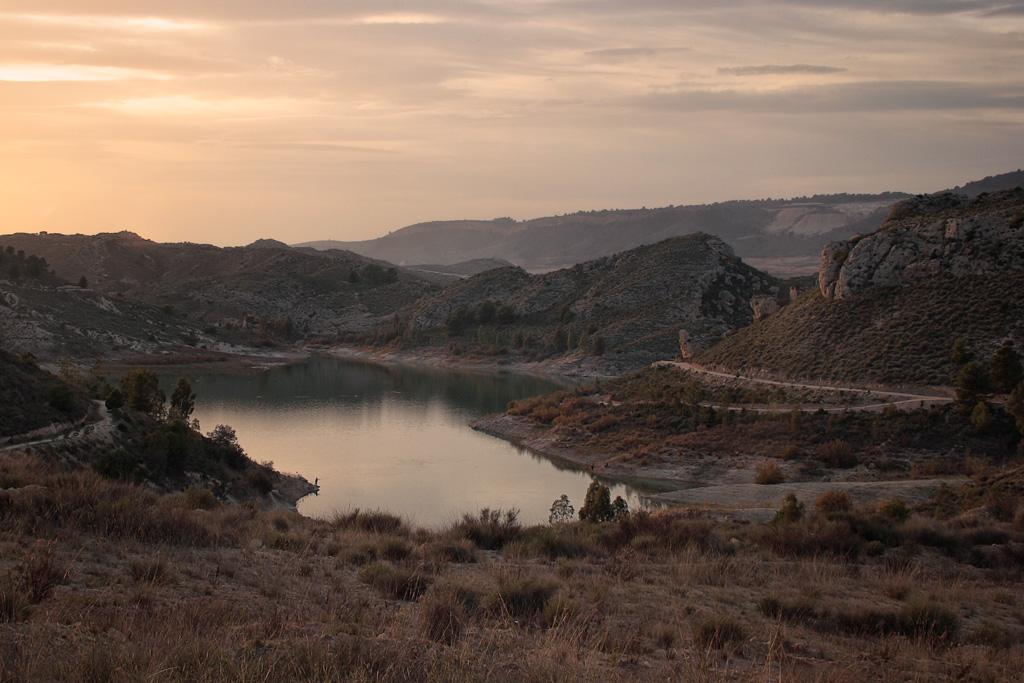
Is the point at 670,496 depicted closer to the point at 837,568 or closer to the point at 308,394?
the point at 837,568

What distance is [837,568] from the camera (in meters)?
10.7

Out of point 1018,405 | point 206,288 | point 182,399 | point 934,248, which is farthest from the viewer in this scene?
point 206,288

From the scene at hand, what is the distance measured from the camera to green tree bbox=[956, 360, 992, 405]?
32.1 metres

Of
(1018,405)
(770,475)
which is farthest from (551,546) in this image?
(1018,405)

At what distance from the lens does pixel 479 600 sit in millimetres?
8258

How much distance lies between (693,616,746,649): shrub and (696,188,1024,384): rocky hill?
1322 inches

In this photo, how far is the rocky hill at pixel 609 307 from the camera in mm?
77375

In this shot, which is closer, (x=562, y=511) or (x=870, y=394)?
(x=562, y=511)

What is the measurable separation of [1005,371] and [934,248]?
12.8 metres

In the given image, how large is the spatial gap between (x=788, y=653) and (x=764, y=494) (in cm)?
2086

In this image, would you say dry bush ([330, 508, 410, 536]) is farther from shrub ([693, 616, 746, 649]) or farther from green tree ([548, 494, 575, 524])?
green tree ([548, 494, 575, 524])

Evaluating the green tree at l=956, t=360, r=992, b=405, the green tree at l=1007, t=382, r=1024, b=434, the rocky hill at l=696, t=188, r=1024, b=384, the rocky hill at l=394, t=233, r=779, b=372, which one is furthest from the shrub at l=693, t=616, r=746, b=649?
the rocky hill at l=394, t=233, r=779, b=372

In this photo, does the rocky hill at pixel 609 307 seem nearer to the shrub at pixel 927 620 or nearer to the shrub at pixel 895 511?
the shrub at pixel 895 511

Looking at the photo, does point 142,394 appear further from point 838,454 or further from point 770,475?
point 838,454
